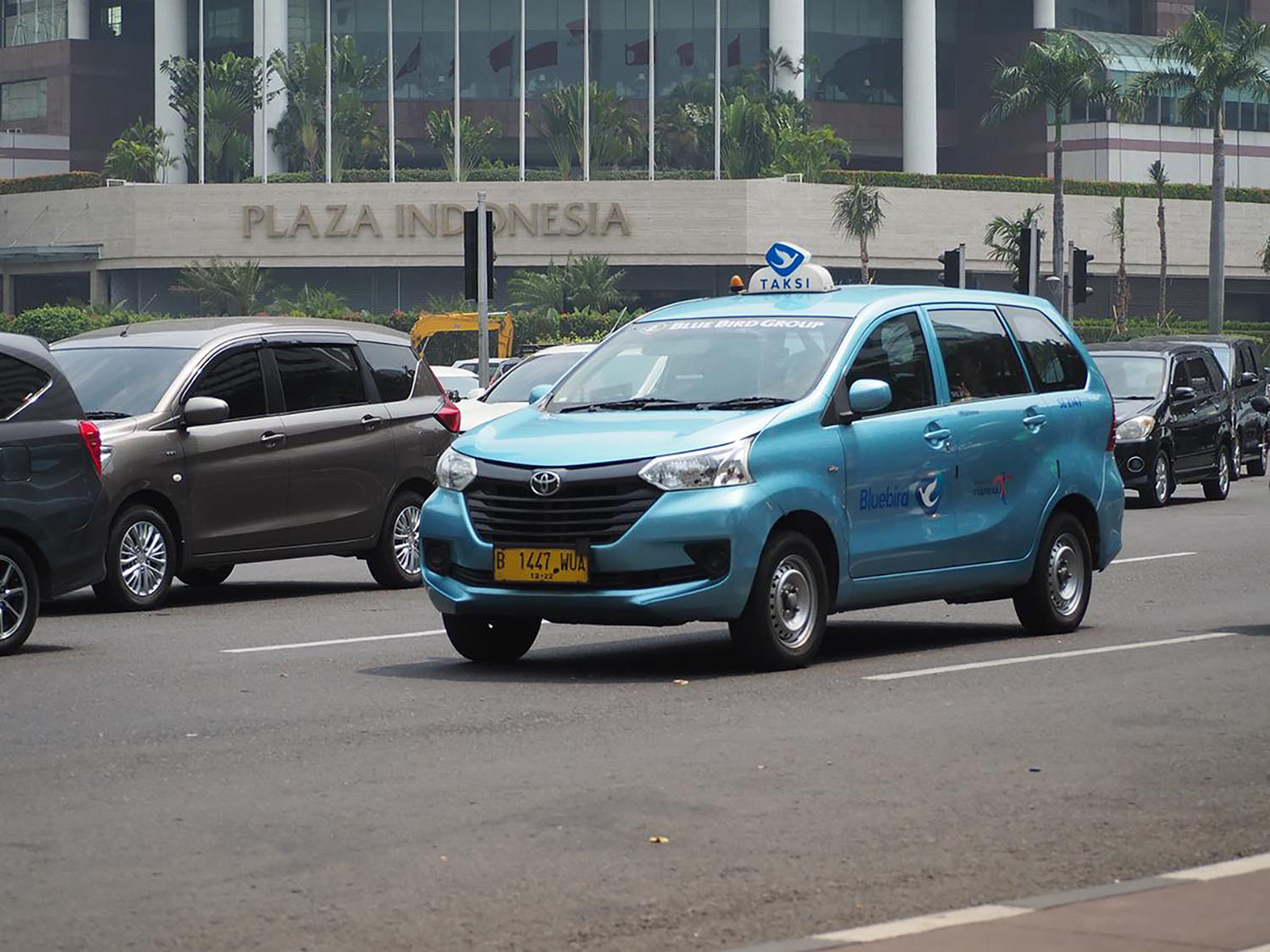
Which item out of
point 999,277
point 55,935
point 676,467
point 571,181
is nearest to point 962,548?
point 676,467

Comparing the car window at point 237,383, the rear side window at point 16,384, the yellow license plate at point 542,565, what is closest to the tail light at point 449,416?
the car window at point 237,383

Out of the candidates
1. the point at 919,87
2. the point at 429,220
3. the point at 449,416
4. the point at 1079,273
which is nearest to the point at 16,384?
the point at 449,416

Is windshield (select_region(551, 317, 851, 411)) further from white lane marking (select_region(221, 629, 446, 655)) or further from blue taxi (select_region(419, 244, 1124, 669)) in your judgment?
white lane marking (select_region(221, 629, 446, 655))

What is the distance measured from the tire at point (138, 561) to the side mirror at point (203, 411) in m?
0.63

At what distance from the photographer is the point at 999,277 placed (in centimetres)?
8506

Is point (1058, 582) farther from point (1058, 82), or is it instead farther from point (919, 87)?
point (919, 87)

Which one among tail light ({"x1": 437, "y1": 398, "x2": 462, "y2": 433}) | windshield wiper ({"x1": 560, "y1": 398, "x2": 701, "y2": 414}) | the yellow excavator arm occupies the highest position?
the yellow excavator arm

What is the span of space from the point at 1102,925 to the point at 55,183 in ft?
265

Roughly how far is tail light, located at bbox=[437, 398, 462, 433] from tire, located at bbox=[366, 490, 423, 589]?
61 centimetres

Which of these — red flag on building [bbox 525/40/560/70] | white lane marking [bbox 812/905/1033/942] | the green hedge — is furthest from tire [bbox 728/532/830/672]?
red flag on building [bbox 525/40/560/70]

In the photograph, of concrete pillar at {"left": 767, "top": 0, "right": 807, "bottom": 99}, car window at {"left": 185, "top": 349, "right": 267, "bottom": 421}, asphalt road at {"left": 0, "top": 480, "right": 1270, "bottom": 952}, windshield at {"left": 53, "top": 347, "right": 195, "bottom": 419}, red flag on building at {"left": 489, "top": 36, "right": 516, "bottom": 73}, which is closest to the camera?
asphalt road at {"left": 0, "top": 480, "right": 1270, "bottom": 952}

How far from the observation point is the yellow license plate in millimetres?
10406

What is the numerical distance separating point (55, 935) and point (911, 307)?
23.7ft

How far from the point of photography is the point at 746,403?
1108 cm
